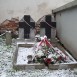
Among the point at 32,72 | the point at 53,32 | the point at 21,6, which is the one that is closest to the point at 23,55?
the point at 32,72

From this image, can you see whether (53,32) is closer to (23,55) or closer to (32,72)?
(23,55)

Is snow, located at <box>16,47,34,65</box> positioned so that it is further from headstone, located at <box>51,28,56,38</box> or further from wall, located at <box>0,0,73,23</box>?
wall, located at <box>0,0,73,23</box>

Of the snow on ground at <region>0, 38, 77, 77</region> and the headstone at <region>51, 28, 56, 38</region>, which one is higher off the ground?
the headstone at <region>51, 28, 56, 38</region>

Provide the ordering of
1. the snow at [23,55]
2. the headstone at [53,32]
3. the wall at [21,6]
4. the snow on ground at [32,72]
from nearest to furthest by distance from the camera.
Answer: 1. the snow on ground at [32,72]
2. the snow at [23,55]
3. the headstone at [53,32]
4. the wall at [21,6]

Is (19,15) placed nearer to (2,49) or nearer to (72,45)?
(2,49)

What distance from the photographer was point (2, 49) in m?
5.52

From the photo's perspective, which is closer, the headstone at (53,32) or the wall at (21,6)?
the headstone at (53,32)

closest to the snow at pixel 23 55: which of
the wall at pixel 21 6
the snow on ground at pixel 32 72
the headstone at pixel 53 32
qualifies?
the snow on ground at pixel 32 72

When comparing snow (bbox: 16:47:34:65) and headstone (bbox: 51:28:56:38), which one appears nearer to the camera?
snow (bbox: 16:47:34:65)

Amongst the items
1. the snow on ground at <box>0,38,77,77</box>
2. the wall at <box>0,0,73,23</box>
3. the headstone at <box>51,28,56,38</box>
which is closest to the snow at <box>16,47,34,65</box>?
the snow on ground at <box>0,38,77,77</box>

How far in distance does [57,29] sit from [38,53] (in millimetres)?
2920

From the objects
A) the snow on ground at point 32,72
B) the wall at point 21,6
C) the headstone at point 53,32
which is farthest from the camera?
the wall at point 21,6

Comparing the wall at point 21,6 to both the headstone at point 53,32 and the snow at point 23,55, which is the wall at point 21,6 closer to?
the headstone at point 53,32

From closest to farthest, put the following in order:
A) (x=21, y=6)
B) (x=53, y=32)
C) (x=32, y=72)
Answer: (x=32, y=72) → (x=53, y=32) → (x=21, y=6)
